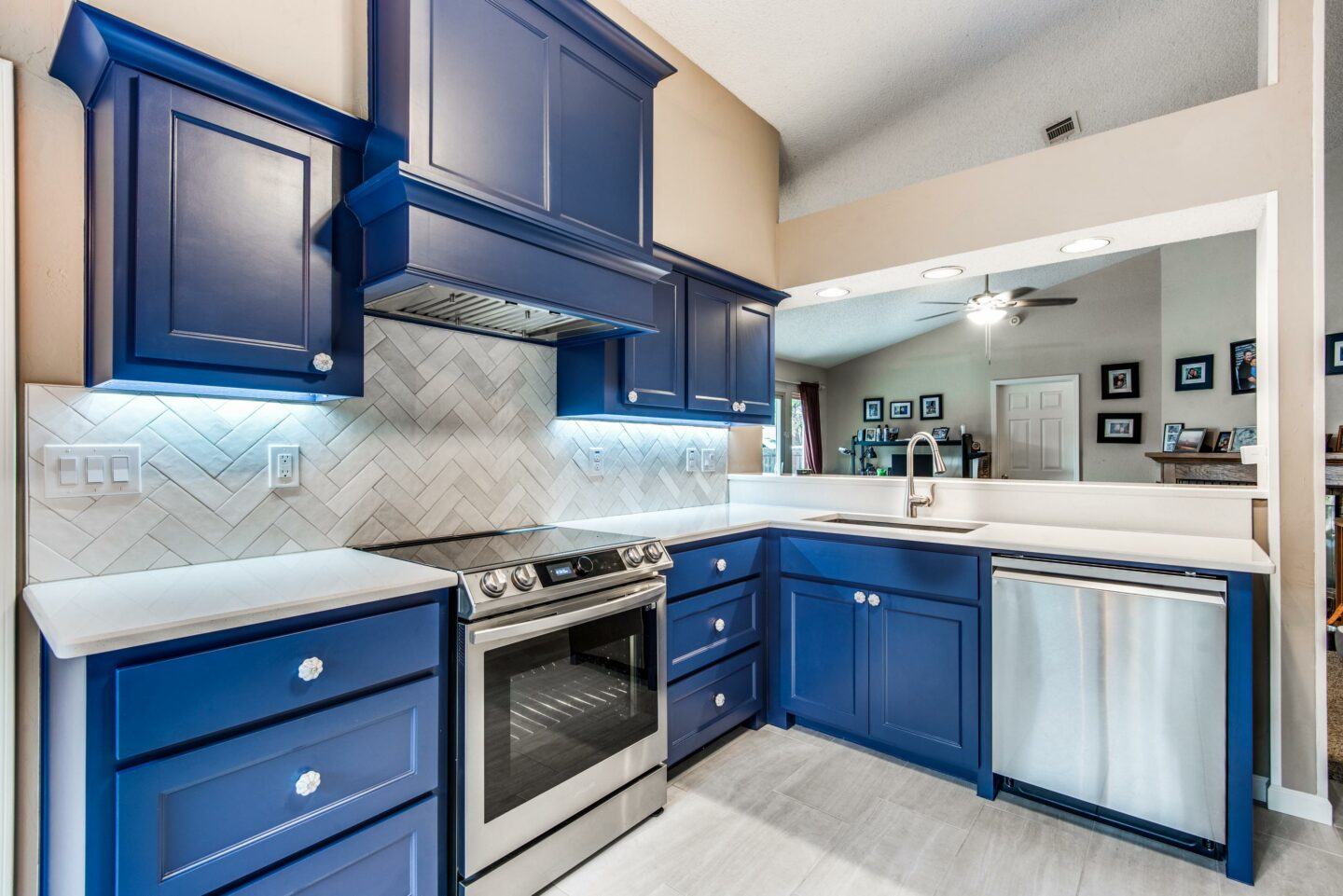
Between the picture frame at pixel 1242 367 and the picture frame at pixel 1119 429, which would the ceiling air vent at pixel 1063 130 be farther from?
the picture frame at pixel 1119 429

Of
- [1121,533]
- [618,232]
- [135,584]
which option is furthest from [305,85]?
[1121,533]

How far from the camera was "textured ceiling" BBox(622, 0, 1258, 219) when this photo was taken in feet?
9.11

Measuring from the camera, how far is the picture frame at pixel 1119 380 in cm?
671

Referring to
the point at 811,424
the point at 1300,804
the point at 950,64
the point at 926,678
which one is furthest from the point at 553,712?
the point at 811,424

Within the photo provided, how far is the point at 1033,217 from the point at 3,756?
11.6 ft

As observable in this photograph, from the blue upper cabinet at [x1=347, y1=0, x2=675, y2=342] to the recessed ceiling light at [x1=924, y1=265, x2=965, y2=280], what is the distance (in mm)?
1507

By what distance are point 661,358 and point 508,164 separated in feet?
3.37

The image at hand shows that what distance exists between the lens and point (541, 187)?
186 centimetres

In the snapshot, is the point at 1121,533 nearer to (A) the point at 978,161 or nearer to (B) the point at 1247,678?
(B) the point at 1247,678

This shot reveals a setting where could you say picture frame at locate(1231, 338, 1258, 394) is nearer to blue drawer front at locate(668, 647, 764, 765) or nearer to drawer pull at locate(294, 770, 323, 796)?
blue drawer front at locate(668, 647, 764, 765)

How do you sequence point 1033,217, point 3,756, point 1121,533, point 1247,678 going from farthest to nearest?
point 1033,217
point 1121,533
point 1247,678
point 3,756

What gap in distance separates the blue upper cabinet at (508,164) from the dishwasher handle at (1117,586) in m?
1.52

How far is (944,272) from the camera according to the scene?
2988 mm

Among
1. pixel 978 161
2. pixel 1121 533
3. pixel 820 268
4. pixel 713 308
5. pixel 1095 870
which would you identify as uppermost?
pixel 978 161
